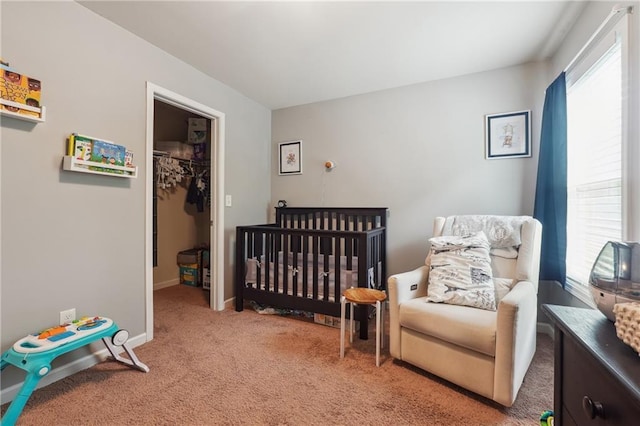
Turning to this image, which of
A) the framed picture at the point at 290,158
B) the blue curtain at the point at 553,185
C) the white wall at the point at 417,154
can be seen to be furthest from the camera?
the framed picture at the point at 290,158

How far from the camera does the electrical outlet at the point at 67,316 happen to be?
1.65 m

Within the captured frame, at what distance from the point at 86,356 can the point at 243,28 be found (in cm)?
240

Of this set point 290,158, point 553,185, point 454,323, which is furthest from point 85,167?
point 553,185

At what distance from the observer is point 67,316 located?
5.48ft

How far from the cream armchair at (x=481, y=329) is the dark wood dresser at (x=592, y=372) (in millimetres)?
499

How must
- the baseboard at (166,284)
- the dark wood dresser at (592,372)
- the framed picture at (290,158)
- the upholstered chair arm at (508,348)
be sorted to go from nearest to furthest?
the dark wood dresser at (592,372), the upholstered chair arm at (508,348), the framed picture at (290,158), the baseboard at (166,284)

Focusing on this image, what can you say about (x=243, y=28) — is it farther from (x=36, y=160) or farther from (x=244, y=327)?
(x=244, y=327)

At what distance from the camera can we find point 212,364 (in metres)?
1.80

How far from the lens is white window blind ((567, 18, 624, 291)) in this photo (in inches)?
58.0

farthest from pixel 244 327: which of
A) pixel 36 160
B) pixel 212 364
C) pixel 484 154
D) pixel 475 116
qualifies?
pixel 475 116

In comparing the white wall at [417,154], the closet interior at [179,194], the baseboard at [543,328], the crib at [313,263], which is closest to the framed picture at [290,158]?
the white wall at [417,154]

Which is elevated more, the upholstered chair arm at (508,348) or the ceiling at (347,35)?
the ceiling at (347,35)

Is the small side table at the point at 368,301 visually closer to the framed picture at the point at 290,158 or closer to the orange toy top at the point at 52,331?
the orange toy top at the point at 52,331

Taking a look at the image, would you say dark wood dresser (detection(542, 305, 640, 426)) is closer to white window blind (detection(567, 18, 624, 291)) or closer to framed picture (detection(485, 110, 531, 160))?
white window blind (detection(567, 18, 624, 291))
